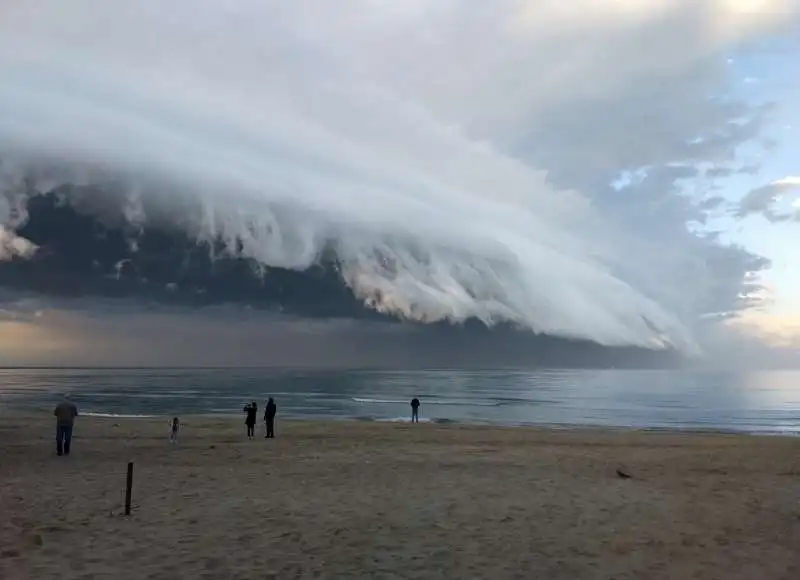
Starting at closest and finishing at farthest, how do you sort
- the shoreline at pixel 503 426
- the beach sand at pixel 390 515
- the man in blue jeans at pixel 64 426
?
1. the beach sand at pixel 390 515
2. the man in blue jeans at pixel 64 426
3. the shoreline at pixel 503 426

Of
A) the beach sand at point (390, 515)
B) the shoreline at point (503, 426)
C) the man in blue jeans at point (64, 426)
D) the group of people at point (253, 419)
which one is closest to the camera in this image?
the beach sand at point (390, 515)

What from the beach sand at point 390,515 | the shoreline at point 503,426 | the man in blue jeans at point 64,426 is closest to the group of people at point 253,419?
the beach sand at point 390,515

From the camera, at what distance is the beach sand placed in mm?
8820

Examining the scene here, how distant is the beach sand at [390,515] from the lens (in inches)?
347

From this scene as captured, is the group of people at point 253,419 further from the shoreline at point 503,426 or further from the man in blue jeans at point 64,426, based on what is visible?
the shoreline at point 503,426

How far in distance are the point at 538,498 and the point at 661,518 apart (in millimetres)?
2557

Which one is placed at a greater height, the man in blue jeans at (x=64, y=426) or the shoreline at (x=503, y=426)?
the man in blue jeans at (x=64, y=426)

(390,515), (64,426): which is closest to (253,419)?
(64,426)

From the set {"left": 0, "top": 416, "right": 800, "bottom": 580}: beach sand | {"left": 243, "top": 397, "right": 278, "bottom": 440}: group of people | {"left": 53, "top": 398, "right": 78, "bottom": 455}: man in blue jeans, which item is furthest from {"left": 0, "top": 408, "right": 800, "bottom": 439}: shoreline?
{"left": 53, "top": 398, "right": 78, "bottom": 455}: man in blue jeans

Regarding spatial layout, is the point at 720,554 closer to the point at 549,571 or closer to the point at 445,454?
the point at 549,571

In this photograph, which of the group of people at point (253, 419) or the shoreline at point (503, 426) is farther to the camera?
the shoreline at point (503, 426)

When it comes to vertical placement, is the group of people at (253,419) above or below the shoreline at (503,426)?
above

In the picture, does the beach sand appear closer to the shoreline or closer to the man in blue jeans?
the man in blue jeans

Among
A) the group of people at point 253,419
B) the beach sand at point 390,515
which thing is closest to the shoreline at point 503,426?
the group of people at point 253,419
